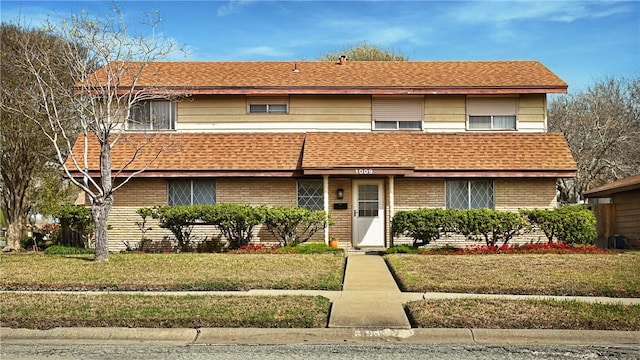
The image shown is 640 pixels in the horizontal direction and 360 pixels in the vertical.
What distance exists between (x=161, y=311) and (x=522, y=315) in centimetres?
503

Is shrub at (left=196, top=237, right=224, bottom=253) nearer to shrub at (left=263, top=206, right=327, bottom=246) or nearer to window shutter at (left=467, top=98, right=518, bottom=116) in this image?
shrub at (left=263, top=206, right=327, bottom=246)

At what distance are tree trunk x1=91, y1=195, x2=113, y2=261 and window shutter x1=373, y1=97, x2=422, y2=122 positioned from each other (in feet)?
31.5

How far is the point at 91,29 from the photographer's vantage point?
58.4 ft

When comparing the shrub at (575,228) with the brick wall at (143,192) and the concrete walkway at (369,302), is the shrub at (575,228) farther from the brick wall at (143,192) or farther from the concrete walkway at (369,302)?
the brick wall at (143,192)

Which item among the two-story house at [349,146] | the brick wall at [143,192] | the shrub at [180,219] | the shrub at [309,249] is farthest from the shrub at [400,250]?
the brick wall at [143,192]

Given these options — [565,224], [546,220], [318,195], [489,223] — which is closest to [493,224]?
[489,223]

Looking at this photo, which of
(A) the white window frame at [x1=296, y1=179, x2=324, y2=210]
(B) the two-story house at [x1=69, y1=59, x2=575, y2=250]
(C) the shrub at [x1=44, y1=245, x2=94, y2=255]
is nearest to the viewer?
(C) the shrub at [x1=44, y1=245, x2=94, y2=255]

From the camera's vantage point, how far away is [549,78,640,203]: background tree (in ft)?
121

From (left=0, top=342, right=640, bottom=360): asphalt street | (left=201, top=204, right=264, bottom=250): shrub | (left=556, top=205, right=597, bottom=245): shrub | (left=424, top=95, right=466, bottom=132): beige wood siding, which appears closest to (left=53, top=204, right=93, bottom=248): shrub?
(left=201, top=204, right=264, bottom=250): shrub

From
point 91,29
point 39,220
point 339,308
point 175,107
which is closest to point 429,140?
point 175,107

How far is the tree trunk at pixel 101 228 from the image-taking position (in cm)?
1661

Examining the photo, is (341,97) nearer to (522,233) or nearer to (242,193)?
(242,193)

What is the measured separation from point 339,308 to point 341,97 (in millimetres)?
13115

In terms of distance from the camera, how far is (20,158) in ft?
87.7
